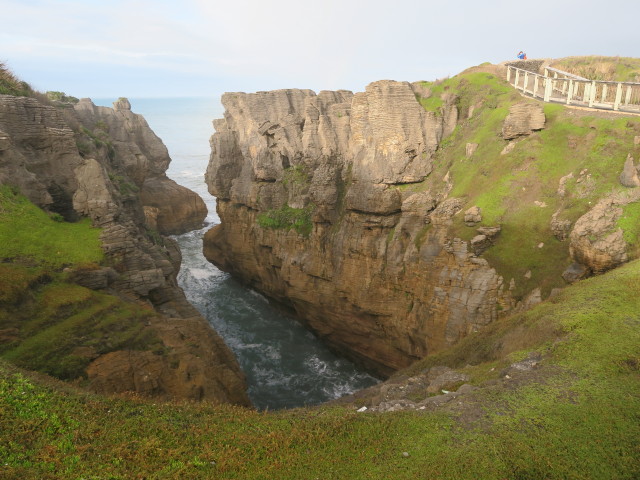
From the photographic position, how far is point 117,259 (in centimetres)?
1852

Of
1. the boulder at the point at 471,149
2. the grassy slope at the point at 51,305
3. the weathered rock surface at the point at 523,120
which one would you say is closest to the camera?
the grassy slope at the point at 51,305

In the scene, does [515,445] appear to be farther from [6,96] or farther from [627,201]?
[6,96]

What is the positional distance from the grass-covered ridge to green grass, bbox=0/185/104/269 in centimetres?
700

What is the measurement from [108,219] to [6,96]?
7.85 meters

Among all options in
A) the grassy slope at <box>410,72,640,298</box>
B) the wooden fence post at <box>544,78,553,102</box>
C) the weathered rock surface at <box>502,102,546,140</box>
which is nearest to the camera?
the grassy slope at <box>410,72,640,298</box>

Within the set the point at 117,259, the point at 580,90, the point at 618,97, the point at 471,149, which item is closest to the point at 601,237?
the point at 618,97

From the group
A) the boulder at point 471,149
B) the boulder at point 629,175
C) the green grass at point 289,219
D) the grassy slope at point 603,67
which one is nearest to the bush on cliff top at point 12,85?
the green grass at point 289,219

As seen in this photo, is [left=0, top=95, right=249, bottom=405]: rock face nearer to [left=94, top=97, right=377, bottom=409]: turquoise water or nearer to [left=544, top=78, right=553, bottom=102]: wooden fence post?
[left=94, top=97, right=377, bottom=409]: turquoise water

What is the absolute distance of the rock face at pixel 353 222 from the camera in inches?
885

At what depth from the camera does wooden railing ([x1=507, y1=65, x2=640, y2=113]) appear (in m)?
23.5

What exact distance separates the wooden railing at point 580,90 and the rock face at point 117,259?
930 inches

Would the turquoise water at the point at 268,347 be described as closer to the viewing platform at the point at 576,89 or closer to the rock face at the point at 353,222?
the rock face at the point at 353,222

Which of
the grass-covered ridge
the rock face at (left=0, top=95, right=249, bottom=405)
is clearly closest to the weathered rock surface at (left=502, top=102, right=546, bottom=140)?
the grass-covered ridge

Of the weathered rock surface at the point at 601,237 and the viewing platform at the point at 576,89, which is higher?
the viewing platform at the point at 576,89
